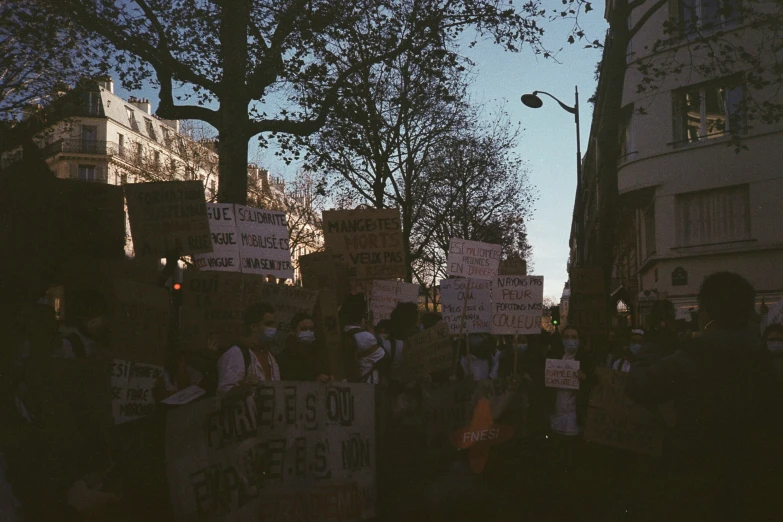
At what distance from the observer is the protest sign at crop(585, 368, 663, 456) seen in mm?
8938

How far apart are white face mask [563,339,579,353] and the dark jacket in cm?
660

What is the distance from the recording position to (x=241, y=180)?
1485 cm

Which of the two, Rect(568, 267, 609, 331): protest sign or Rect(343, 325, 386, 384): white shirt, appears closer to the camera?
Rect(343, 325, 386, 384): white shirt

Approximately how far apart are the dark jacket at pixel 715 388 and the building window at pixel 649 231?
88.2 ft

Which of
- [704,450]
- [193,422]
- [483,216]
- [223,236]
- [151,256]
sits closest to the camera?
[704,450]

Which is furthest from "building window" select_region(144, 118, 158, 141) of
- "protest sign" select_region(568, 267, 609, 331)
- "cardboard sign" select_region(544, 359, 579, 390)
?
"cardboard sign" select_region(544, 359, 579, 390)

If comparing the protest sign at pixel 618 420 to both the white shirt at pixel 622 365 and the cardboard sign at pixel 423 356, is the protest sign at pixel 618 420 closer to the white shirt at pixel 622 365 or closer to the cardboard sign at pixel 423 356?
the white shirt at pixel 622 365

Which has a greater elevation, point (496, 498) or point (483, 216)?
point (483, 216)

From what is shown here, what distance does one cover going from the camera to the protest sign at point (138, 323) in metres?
6.65

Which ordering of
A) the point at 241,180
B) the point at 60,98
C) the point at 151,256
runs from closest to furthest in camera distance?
the point at 151,256 → the point at 241,180 → the point at 60,98

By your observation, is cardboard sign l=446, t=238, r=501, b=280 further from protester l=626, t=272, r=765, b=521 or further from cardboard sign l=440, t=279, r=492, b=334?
protester l=626, t=272, r=765, b=521

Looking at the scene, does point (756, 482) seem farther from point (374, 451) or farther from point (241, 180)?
point (241, 180)

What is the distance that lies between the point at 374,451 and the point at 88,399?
2963 millimetres

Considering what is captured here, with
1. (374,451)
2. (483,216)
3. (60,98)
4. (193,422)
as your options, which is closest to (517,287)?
(374,451)
